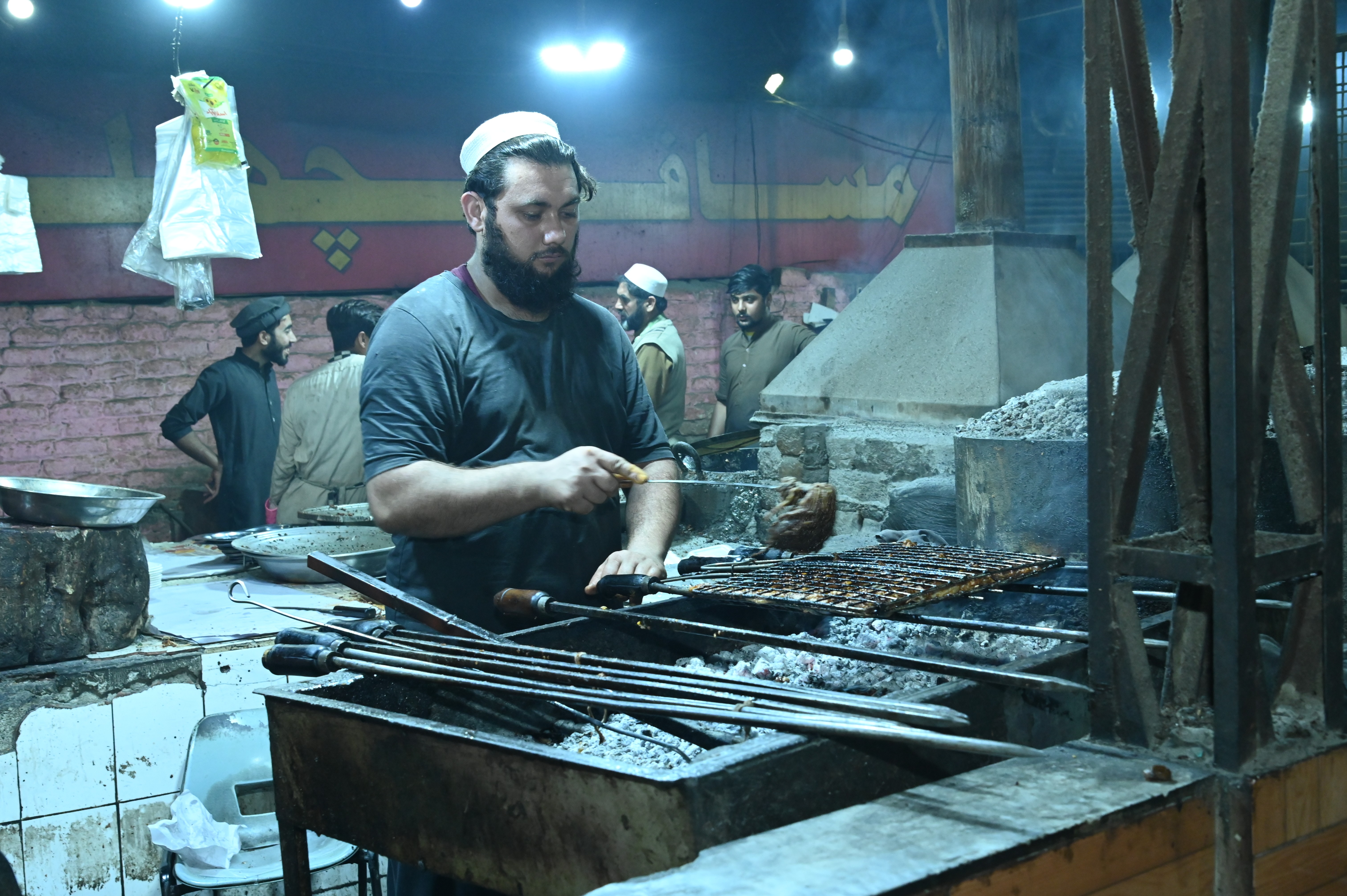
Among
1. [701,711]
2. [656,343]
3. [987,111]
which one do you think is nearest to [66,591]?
[701,711]

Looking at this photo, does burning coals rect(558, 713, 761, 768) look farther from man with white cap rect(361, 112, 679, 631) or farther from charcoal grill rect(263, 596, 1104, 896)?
man with white cap rect(361, 112, 679, 631)

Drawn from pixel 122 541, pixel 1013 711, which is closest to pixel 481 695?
pixel 1013 711

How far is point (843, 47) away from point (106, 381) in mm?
5967

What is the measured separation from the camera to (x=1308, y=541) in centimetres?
184

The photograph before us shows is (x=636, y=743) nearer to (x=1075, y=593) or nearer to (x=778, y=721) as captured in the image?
(x=778, y=721)

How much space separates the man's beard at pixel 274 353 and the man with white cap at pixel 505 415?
14.0ft

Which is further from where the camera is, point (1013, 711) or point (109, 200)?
point (109, 200)

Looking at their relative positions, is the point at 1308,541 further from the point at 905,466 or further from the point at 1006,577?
the point at 905,466

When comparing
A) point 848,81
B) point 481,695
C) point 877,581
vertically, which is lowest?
point 481,695

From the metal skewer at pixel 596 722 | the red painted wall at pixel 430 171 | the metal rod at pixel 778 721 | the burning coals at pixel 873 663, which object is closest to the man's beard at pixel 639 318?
the red painted wall at pixel 430 171

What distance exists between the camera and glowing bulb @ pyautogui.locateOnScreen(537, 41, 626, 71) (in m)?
8.64

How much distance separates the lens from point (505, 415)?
291 centimetres

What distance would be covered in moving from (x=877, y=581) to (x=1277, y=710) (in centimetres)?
77

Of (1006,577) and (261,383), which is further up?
(261,383)
